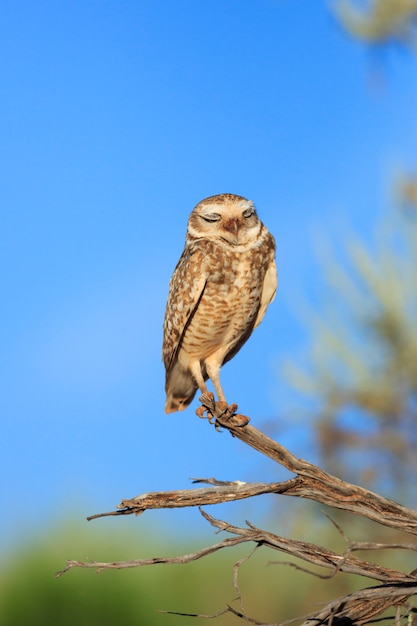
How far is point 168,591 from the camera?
320 inches

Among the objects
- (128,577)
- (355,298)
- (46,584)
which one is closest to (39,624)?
(46,584)

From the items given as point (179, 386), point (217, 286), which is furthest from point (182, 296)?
point (179, 386)

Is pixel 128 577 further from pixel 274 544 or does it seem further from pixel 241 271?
pixel 274 544

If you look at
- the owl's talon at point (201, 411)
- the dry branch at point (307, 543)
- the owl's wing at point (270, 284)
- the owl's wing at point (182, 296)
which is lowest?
the dry branch at point (307, 543)

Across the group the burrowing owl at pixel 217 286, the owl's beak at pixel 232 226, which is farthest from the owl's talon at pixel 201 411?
the owl's beak at pixel 232 226

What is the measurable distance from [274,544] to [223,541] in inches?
8.4

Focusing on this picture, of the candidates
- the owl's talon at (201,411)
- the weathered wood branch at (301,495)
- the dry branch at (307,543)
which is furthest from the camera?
the owl's talon at (201,411)

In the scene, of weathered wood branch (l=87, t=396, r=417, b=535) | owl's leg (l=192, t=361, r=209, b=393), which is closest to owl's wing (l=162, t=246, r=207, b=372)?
owl's leg (l=192, t=361, r=209, b=393)

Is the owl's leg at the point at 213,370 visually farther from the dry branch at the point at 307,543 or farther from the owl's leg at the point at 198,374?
the dry branch at the point at 307,543

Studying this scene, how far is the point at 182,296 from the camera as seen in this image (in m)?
4.97

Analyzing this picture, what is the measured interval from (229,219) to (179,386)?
1226mm

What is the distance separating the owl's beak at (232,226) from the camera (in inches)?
194

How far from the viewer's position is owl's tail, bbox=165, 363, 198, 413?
17.4 feet

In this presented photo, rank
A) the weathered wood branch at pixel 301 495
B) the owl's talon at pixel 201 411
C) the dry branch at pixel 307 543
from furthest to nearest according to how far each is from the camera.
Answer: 1. the owl's talon at pixel 201 411
2. the weathered wood branch at pixel 301 495
3. the dry branch at pixel 307 543
